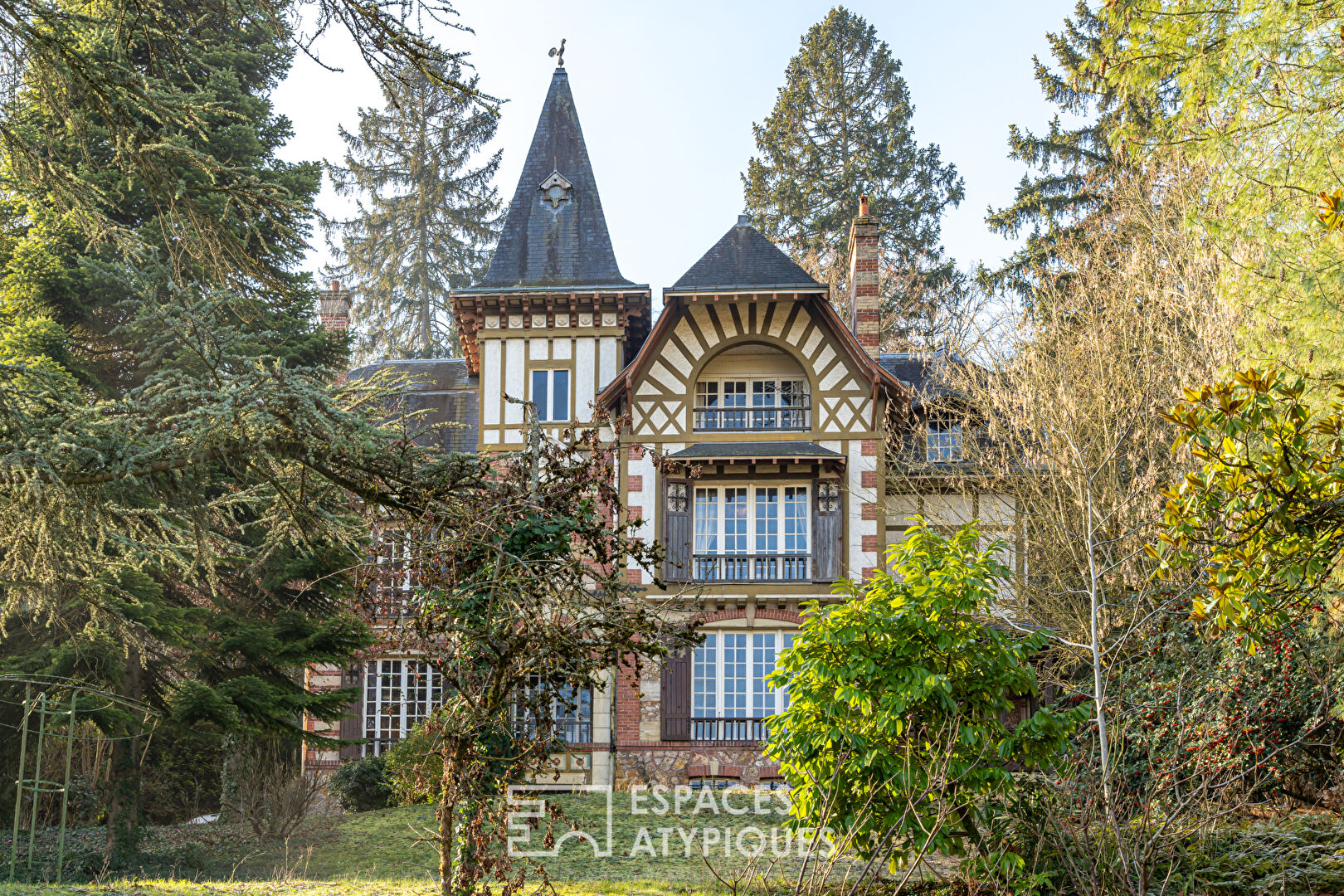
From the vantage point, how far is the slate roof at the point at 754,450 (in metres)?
19.2

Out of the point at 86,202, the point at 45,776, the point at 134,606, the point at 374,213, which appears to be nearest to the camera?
the point at 86,202

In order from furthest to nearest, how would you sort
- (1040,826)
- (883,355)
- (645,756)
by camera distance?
(883,355) < (645,756) < (1040,826)

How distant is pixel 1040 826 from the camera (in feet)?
27.9

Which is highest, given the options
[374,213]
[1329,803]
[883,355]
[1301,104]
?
[374,213]

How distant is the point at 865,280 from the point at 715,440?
4487 millimetres

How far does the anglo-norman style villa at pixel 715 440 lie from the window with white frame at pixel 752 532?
0.03 meters

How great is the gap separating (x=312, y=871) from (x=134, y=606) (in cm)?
355

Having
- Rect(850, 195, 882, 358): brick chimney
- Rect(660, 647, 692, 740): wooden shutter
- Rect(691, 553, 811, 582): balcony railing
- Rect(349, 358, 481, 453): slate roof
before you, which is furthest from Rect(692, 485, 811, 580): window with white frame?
Rect(349, 358, 481, 453): slate roof

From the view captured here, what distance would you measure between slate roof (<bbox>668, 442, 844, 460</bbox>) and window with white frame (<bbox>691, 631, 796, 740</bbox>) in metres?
3.07

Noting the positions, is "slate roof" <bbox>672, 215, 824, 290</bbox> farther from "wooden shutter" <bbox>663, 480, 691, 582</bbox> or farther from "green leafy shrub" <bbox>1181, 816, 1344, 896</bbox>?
"green leafy shrub" <bbox>1181, 816, 1344, 896</bbox>

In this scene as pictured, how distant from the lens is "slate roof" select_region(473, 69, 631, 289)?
2100cm

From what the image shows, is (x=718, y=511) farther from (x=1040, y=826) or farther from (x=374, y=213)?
(x=374, y=213)

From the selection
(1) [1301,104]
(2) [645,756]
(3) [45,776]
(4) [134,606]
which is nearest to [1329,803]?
(1) [1301,104]

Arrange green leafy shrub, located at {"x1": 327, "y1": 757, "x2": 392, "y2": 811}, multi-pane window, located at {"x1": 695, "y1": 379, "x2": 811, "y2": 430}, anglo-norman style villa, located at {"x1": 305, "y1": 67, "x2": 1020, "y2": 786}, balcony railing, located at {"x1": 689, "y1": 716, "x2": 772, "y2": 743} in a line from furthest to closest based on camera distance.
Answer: multi-pane window, located at {"x1": 695, "y1": 379, "x2": 811, "y2": 430} → anglo-norman style villa, located at {"x1": 305, "y1": 67, "x2": 1020, "y2": 786} → balcony railing, located at {"x1": 689, "y1": 716, "x2": 772, "y2": 743} → green leafy shrub, located at {"x1": 327, "y1": 757, "x2": 392, "y2": 811}
